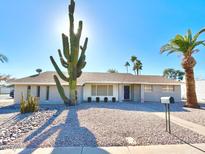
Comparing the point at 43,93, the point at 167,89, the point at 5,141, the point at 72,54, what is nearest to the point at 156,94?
the point at 167,89

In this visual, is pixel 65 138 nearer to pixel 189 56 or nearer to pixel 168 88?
pixel 189 56

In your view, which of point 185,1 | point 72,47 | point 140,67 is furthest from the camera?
point 140,67

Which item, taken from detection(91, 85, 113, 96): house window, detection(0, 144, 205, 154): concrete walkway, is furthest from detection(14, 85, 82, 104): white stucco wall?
detection(0, 144, 205, 154): concrete walkway

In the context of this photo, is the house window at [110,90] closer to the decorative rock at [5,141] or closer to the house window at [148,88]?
the house window at [148,88]

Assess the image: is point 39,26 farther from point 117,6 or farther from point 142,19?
point 142,19

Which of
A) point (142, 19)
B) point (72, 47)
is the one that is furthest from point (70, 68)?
point (142, 19)

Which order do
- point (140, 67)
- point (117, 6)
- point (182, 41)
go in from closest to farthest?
point (117, 6) → point (182, 41) → point (140, 67)

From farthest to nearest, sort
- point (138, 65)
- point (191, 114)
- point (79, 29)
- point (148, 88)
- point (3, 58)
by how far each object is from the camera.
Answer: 1. point (138, 65)
2. point (148, 88)
3. point (3, 58)
4. point (79, 29)
5. point (191, 114)

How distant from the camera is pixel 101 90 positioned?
21906 mm

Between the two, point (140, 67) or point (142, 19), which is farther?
point (140, 67)

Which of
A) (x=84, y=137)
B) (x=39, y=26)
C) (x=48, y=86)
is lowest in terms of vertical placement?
(x=84, y=137)

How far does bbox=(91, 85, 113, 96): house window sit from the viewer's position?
2175cm

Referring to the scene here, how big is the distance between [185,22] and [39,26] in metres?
14.2

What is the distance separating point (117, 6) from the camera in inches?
486
